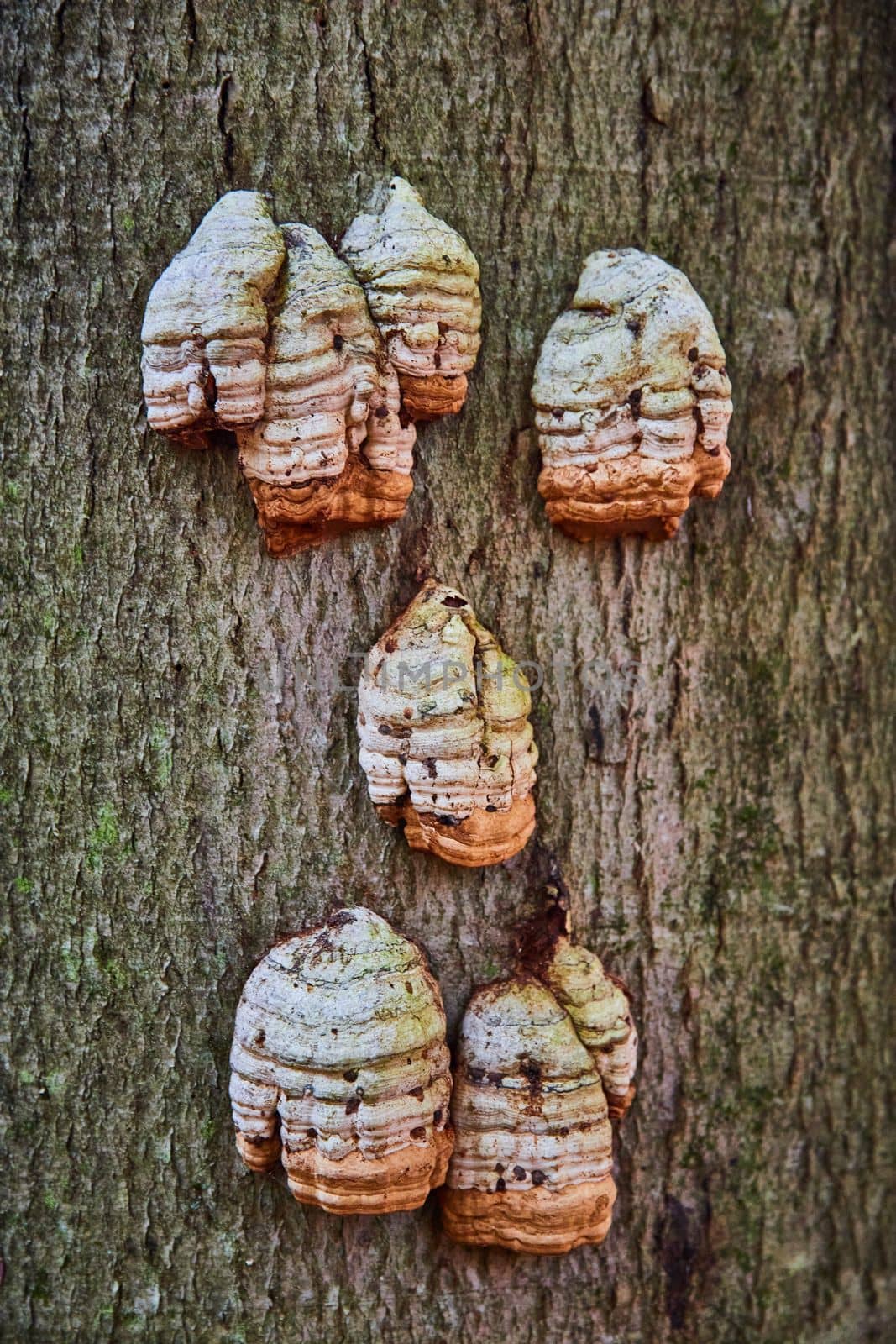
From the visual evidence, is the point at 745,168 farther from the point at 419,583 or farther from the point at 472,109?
the point at 419,583

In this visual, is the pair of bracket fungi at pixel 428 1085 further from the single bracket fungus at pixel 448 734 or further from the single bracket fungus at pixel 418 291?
the single bracket fungus at pixel 418 291

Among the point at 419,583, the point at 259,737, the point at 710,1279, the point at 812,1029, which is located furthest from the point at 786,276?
the point at 710,1279

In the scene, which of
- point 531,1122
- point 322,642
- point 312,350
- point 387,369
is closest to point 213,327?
point 312,350

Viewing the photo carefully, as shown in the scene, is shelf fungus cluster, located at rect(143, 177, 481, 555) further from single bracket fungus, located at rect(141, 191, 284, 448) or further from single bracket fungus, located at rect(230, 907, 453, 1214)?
single bracket fungus, located at rect(230, 907, 453, 1214)

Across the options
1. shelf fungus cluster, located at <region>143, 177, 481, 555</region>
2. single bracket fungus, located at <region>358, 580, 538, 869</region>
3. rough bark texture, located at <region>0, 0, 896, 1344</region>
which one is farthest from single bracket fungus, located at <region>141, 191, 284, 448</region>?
single bracket fungus, located at <region>358, 580, 538, 869</region>

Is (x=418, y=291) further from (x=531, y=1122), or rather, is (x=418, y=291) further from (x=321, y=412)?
(x=531, y=1122)
